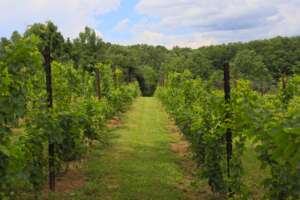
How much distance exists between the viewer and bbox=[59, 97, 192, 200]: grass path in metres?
7.10

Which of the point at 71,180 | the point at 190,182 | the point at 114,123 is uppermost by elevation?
the point at 114,123

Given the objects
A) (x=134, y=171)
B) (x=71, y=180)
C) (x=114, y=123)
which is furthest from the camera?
(x=114, y=123)

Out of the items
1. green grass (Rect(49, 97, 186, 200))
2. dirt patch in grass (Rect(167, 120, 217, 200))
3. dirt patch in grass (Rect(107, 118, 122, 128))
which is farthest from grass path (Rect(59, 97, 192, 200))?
dirt patch in grass (Rect(107, 118, 122, 128))

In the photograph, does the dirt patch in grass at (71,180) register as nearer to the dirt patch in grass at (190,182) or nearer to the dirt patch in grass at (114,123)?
the dirt patch in grass at (190,182)

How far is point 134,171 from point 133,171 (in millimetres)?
22

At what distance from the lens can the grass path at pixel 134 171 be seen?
710 centimetres

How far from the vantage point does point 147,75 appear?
7181 centimetres

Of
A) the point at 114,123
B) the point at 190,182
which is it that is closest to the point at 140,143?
the point at 190,182

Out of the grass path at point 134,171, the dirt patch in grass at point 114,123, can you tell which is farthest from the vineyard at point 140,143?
the dirt patch in grass at point 114,123

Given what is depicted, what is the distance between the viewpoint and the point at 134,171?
28.8ft

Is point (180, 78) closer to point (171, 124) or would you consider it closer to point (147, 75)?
point (171, 124)

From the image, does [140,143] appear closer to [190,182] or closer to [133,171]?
[133,171]

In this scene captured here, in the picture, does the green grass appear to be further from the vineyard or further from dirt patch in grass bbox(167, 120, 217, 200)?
dirt patch in grass bbox(167, 120, 217, 200)

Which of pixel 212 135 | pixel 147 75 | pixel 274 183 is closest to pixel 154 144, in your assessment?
pixel 212 135
